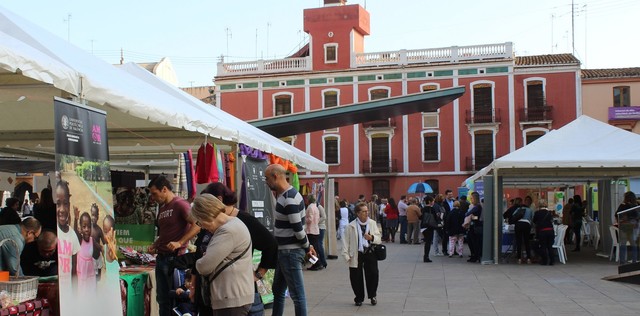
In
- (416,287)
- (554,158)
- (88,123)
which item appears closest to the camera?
(88,123)

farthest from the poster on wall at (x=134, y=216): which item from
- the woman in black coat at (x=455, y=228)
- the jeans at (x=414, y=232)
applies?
the jeans at (x=414, y=232)

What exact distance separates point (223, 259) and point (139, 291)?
264 cm

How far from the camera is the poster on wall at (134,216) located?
9.30 metres

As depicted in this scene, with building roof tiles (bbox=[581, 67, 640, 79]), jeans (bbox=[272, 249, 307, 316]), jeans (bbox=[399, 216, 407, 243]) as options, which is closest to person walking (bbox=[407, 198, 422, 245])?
jeans (bbox=[399, 216, 407, 243])

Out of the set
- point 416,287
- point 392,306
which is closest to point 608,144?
point 416,287

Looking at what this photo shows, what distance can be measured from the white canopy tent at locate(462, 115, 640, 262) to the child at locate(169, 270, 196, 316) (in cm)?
1070

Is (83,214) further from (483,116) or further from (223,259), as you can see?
(483,116)

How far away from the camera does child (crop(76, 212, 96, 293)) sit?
18.5 feet

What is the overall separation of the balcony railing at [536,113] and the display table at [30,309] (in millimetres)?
40785

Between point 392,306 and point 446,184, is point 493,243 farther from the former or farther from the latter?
point 446,184

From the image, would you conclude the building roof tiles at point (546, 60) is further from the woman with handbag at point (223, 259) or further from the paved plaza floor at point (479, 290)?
the woman with handbag at point (223, 259)

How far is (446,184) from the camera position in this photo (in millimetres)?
45312

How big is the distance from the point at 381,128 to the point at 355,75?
139 inches

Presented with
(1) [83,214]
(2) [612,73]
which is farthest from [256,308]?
(2) [612,73]
